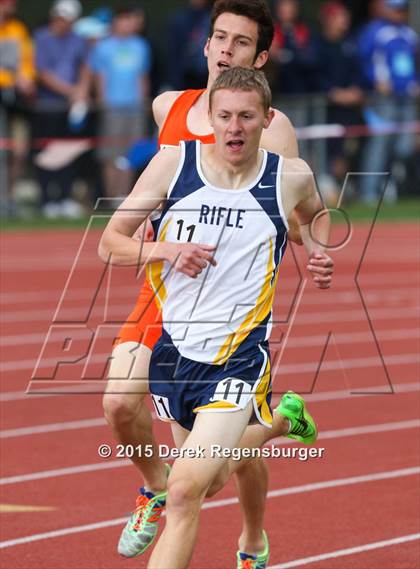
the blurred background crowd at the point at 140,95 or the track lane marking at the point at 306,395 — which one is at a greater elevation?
the track lane marking at the point at 306,395

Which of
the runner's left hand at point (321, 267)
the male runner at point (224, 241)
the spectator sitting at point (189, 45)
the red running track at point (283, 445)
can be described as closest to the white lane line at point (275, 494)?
the red running track at point (283, 445)

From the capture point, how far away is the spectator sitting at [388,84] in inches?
778

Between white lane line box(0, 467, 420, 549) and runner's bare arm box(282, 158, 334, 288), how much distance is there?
1880 mm

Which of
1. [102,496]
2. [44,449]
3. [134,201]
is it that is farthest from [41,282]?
[134,201]

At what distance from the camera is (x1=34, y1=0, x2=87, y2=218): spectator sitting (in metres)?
18.1

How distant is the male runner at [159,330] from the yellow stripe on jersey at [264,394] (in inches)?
14.5

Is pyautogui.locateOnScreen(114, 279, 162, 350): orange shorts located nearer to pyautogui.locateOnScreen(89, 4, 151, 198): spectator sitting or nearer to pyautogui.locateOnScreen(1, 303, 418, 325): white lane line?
pyautogui.locateOnScreen(1, 303, 418, 325): white lane line

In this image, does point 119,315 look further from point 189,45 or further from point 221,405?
point 221,405

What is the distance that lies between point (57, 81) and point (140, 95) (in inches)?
41.8

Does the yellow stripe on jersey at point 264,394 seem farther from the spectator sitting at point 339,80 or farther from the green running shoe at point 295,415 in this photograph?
the spectator sitting at point 339,80

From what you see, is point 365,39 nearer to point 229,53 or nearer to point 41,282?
point 41,282

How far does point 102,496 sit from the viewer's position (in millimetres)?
7164

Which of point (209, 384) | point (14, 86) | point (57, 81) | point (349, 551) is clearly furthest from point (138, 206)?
point (57, 81)

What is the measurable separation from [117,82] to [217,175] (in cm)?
1344
